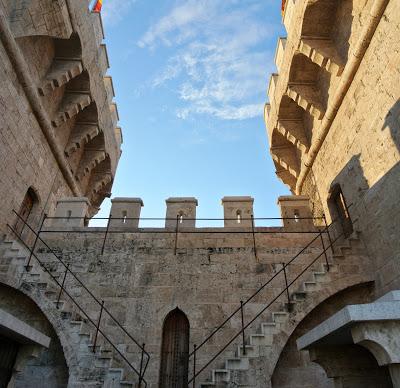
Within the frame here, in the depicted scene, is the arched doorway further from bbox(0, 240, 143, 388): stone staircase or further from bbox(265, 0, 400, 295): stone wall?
bbox(265, 0, 400, 295): stone wall

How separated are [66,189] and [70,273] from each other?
5525 millimetres

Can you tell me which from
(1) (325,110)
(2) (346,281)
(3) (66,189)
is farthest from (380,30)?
(3) (66,189)

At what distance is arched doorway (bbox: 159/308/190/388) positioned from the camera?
7266 mm

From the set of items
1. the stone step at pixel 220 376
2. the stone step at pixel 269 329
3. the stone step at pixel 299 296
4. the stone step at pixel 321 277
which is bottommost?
the stone step at pixel 220 376

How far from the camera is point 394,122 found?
22.5ft

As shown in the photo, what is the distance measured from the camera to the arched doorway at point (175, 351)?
286 inches

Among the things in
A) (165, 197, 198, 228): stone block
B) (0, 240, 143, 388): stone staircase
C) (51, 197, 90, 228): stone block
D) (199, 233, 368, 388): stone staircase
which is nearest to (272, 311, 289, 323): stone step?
(199, 233, 368, 388): stone staircase

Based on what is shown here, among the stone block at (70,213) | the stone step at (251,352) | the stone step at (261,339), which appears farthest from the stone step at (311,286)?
the stone block at (70,213)

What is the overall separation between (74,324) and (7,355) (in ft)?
5.15

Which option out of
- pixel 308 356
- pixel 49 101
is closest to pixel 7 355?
pixel 308 356

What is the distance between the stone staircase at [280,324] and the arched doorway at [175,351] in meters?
0.72

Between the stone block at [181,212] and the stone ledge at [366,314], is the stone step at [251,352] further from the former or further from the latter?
the stone block at [181,212]

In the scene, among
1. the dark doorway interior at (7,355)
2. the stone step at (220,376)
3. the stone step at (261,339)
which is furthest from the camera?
the stone step at (261,339)

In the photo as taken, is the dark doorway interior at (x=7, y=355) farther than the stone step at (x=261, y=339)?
No
